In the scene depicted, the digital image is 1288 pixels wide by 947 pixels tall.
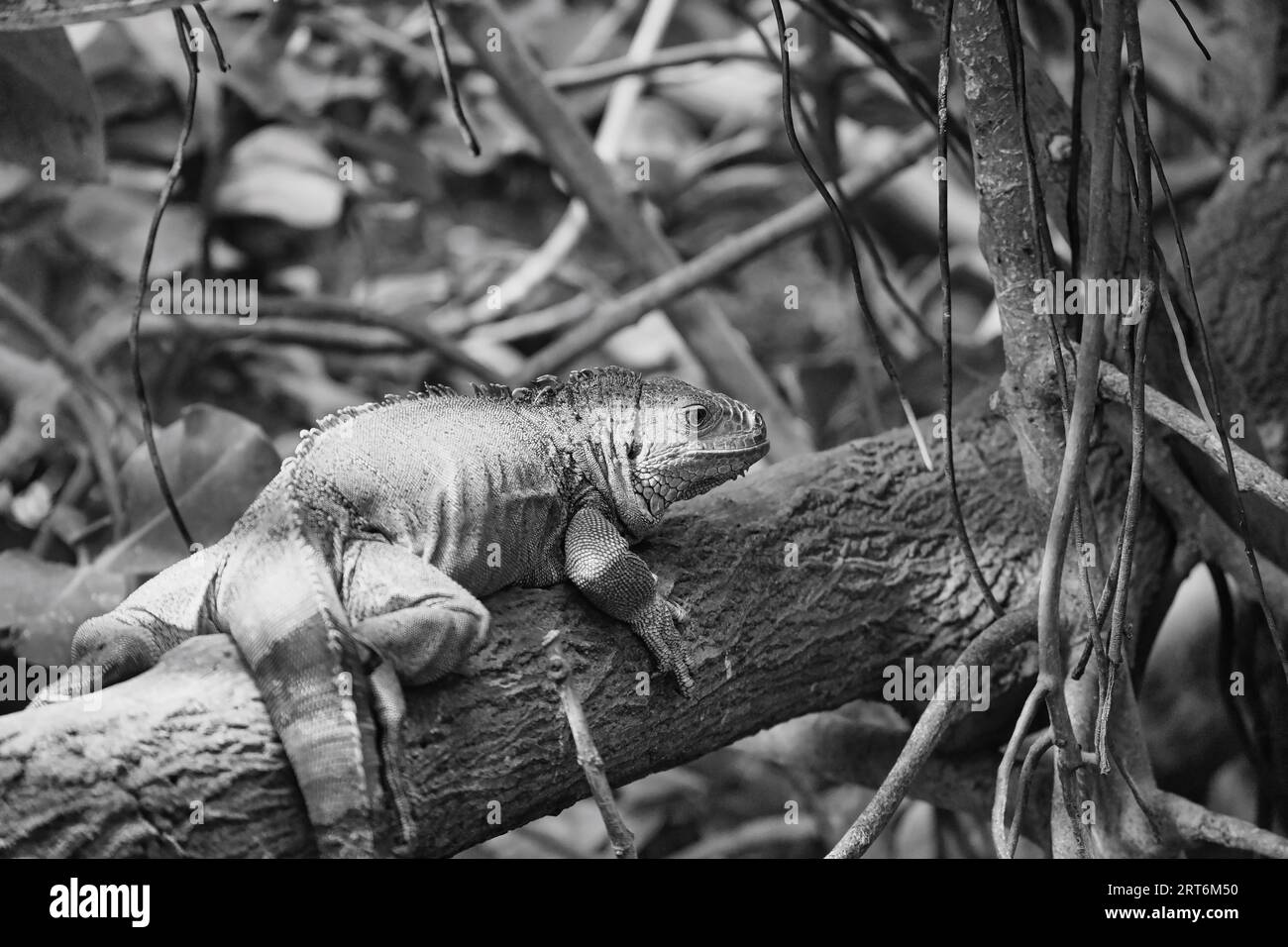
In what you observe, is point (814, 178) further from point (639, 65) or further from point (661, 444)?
point (639, 65)

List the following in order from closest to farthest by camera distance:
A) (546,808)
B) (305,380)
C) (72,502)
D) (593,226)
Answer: (546,808) → (72,502) → (305,380) → (593,226)

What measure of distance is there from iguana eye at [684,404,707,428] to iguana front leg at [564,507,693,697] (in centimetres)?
41

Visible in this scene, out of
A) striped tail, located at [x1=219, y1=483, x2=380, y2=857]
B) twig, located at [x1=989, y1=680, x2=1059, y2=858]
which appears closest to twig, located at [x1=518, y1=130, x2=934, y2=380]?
striped tail, located at [x1=219, y1=483, x2=380, y2=857]

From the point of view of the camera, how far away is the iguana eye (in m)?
2.96

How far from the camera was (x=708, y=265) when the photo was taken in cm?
455

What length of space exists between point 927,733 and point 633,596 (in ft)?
2.24

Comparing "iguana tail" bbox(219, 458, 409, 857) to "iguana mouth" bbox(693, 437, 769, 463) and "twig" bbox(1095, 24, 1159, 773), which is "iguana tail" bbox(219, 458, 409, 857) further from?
"twig" bbox(1095, 24, 1159, 773)

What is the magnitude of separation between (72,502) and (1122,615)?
12.2ft

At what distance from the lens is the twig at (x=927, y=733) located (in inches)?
94.0

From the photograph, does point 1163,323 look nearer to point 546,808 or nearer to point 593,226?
point 546,808

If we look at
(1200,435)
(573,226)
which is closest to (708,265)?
(573,226)

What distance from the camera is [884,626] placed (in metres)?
3.06

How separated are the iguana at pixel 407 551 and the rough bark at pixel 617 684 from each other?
0.07 metres
